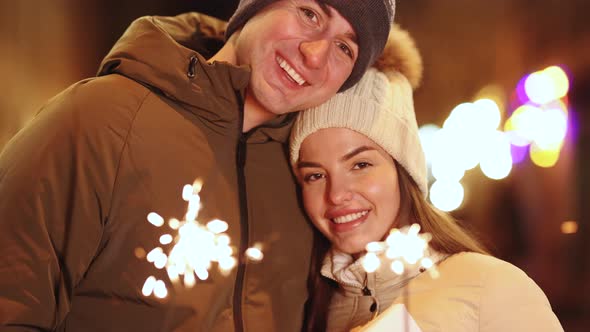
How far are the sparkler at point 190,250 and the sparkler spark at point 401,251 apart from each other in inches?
16.6

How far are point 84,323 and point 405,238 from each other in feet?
3.04

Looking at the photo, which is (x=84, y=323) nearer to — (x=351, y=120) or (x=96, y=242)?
(x=96, y=242)

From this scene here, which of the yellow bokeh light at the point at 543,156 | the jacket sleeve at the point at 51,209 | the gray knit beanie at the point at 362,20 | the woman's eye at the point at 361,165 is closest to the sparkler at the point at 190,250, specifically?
the jacket sleeve at the point at 51,209

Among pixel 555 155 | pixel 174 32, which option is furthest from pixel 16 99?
pixel 555 155

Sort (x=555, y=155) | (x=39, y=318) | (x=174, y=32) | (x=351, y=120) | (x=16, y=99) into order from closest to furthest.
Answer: (x=39, y=318), (x=351, y=120), (x=174, y=32), (x=16, y=99), (x=555, y=155)

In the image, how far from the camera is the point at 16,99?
Result: 2.81 m

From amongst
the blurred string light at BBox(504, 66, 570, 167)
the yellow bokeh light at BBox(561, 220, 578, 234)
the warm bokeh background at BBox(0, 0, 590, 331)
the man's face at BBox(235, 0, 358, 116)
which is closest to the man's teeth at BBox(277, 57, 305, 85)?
the man's face at BBox(235, 0, 358, 116)

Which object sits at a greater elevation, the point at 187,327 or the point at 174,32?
the point at 174,32

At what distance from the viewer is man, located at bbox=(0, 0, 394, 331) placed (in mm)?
1373

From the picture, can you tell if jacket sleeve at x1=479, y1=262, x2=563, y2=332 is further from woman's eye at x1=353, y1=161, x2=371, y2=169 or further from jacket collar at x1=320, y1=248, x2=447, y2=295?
woman's eye at x1=353, y1=161, x2=371, y2=169

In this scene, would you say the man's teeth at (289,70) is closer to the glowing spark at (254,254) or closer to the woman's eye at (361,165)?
the woman's eye at (361,165)

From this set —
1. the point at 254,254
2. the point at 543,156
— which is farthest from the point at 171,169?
the point at 543,156

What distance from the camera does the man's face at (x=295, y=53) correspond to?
173 centimetres

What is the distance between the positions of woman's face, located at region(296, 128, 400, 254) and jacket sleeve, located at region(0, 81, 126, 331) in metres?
0.63
